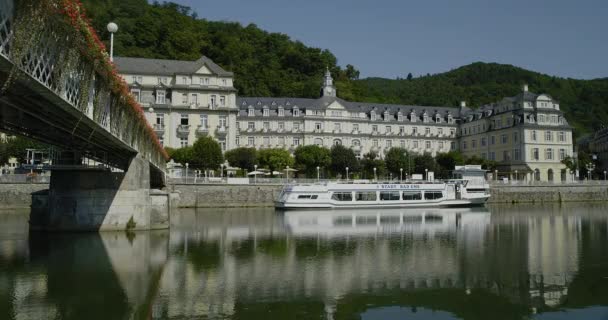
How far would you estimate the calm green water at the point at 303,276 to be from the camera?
42.7 feet

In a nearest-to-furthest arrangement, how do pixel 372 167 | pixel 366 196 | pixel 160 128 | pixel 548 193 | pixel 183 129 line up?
pixel 366 196 → pixel 548 193 → pixel 160 128 → pixel 183 129 → pixel 372 167

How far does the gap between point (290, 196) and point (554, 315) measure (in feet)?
147

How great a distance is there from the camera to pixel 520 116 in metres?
87.0

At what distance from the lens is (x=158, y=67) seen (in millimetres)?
79688

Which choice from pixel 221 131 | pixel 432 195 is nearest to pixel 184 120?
pixel 221 131

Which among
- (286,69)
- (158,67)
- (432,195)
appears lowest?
(432,195)

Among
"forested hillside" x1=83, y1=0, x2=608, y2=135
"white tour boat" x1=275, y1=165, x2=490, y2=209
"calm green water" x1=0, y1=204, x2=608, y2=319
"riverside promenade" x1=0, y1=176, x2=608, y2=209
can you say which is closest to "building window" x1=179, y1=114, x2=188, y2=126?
"riverside promenade" x1=0, y1=176, x2=608, y2=209

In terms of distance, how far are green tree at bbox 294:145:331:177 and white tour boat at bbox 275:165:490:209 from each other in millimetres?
15761

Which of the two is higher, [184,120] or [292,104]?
[292,104]

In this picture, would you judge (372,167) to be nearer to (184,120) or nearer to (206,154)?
(206,154)

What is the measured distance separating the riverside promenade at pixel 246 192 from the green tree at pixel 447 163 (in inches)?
433

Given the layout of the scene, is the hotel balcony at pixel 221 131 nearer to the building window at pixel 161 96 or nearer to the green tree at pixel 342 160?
the building window at pixel 161 96

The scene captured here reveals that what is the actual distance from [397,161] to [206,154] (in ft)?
100

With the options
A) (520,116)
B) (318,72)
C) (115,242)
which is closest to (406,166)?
(520,116)
